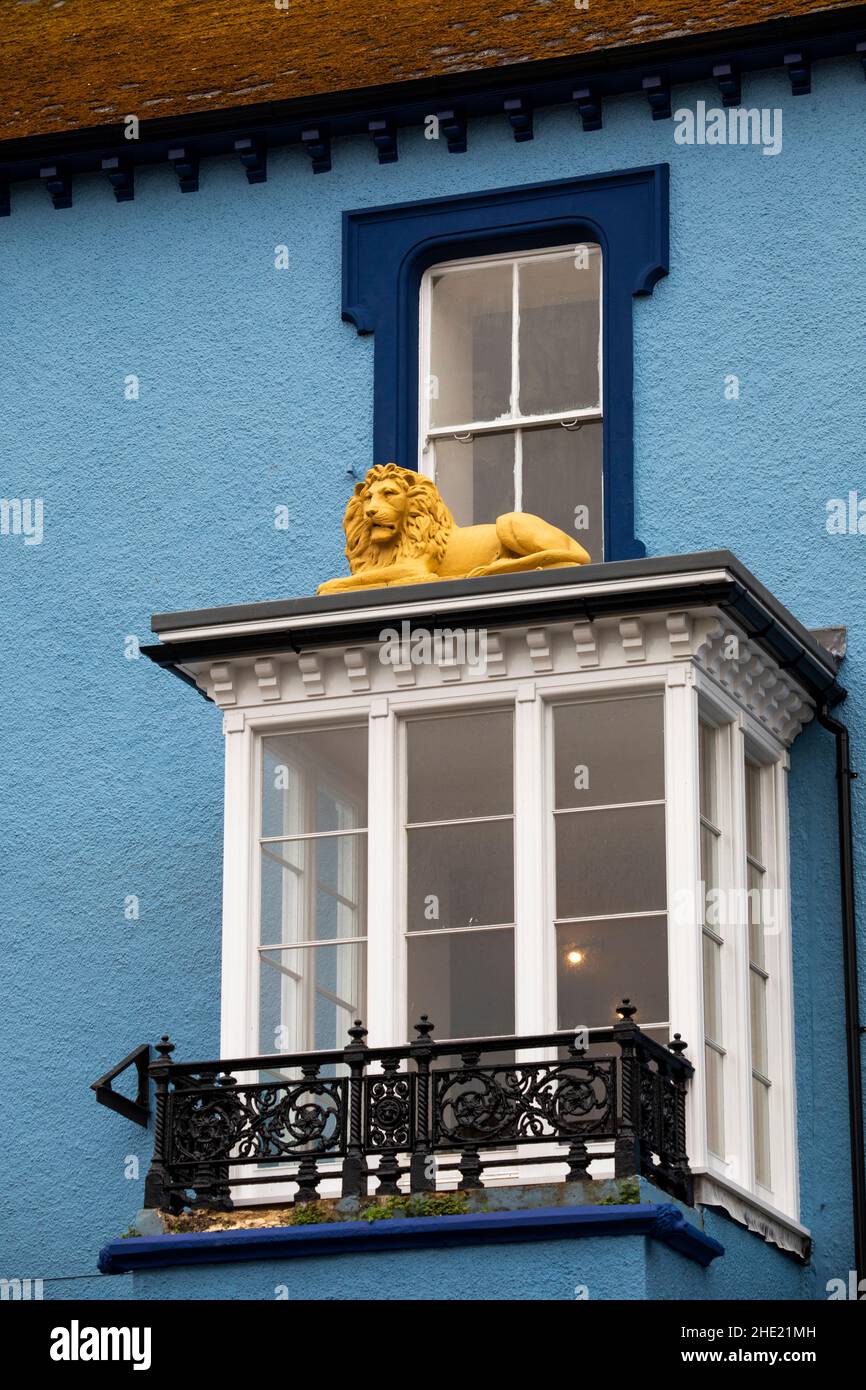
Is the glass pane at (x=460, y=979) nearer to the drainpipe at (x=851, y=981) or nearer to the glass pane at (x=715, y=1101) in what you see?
the glass pane at (x=715, y=1101)

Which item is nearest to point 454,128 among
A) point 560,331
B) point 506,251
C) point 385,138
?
point 385,138

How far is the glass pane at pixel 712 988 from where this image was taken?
14.1 metres

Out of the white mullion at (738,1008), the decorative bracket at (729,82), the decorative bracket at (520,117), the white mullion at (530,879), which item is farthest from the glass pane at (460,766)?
the decorative bracket at (729,82)

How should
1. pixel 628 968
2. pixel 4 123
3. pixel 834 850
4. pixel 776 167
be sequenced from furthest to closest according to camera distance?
pixel 4 123 < pixel 776 167 < pixel 834 850 < pixel 628 968

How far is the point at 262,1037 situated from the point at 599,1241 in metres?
2.22

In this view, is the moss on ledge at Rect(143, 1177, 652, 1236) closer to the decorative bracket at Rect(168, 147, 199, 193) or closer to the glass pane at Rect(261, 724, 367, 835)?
the glass pane at Rect(261, 724, 367, 835)

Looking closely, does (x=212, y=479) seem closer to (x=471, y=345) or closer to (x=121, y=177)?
(x=471, y=345)

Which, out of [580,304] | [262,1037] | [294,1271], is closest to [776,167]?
[580,304]

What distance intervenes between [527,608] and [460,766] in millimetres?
892

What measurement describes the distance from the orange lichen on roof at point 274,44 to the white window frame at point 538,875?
4.49 metres

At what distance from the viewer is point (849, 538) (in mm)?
15711

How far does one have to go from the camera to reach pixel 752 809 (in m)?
15.1
